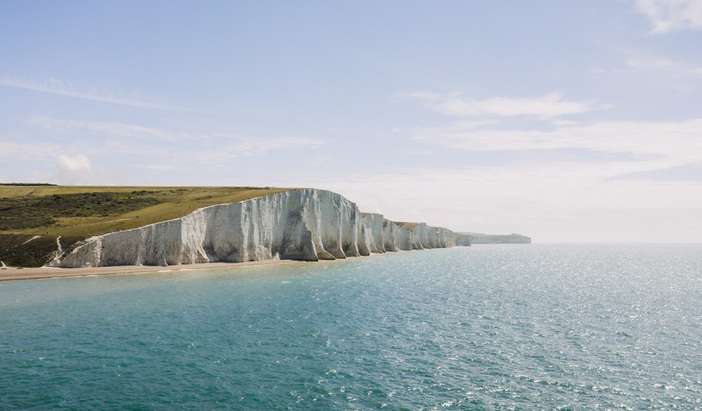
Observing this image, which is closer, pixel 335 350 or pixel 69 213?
pixel 335 350

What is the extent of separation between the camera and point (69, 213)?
9388cm

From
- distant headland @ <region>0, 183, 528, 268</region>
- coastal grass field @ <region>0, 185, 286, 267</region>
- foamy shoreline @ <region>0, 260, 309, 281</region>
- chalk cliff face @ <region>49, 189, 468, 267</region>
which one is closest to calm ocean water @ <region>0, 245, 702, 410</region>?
foamy shoreline @ <region>0, 260, 309, 281</region>

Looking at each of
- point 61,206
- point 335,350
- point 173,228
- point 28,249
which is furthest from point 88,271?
point 61,206

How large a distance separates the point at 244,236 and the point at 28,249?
3223 cm

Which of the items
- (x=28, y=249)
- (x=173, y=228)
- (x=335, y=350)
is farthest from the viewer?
(x=173, y=228)

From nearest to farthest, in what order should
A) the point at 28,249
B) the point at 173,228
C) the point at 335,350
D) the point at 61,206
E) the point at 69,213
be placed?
the point at 335,350 → the point at 28,249 → the point at 173,228 → the point at 69,213 → the point at 61,206

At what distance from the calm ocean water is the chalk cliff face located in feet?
55.4

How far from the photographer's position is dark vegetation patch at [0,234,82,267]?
65938 millimetres

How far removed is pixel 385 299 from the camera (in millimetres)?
49312

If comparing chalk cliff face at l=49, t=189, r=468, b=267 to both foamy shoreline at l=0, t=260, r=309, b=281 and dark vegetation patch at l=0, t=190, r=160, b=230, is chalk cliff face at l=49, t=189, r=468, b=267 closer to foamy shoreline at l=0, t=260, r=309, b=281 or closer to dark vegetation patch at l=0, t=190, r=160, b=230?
foamy shoreline at l=0, t=260, r=309, b=281

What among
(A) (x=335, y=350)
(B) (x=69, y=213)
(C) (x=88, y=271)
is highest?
(B) (x=69, y=213)

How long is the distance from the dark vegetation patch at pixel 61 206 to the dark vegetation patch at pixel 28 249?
12.1 metres

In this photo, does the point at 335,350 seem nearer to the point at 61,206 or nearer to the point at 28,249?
the point at 28,249

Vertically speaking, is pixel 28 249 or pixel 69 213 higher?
pixel 69 213
